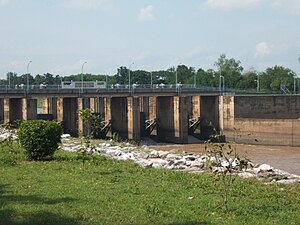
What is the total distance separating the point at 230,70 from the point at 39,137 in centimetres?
9588

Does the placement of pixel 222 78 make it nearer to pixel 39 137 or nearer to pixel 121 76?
pixel 121 76

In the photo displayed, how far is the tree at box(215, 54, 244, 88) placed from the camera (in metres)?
101

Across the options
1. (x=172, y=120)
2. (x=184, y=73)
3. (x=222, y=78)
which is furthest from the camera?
(x=184, y=73)

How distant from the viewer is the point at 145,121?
185 feet

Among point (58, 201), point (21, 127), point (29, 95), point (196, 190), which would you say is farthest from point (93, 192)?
point (29, 95)

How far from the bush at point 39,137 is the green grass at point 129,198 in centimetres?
162

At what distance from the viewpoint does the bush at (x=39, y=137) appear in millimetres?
18016

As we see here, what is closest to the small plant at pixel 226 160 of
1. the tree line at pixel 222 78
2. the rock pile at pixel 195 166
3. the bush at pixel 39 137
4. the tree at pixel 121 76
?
the rock pile at pixel 195 166

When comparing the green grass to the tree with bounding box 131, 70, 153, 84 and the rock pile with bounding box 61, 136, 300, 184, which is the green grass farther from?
the tree with bounding box 131, 70, 153, 84

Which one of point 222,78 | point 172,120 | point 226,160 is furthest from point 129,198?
point 222,78

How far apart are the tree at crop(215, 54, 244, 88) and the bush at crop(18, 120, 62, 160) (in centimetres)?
8369

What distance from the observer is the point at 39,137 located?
59.2ft

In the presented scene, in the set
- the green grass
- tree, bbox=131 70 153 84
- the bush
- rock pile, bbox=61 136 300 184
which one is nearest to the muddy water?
rock pile, bbox=61 136 300 184

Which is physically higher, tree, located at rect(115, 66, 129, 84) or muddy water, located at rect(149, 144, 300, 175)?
tree, located at rect(115, 66, 129, 84)
